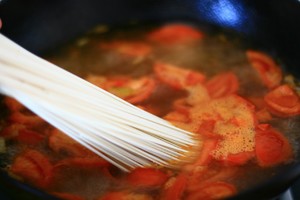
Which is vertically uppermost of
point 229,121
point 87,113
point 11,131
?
point 87,113

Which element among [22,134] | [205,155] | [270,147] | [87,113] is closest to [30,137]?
[22,134]

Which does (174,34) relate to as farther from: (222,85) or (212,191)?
(212,191)

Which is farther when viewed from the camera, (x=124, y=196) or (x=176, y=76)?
(x=176, y=76)

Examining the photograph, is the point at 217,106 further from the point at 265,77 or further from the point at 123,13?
the point at 123,13

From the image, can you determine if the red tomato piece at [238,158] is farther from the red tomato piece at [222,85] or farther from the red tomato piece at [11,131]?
the red tomato piece at [11,131]

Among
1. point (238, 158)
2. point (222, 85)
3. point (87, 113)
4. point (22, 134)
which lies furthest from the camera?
point (222, 85)

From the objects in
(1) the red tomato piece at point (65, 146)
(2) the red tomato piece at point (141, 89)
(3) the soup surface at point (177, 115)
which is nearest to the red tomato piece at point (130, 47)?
(3) the soup surface at point (177, 115)

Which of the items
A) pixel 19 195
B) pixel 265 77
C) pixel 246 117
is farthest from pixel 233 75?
pixel 19 195

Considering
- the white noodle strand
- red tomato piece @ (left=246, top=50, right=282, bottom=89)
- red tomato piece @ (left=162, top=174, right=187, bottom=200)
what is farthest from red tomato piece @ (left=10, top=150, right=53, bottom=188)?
red tomato piece @ (left=246, top=50, right=282, bottom=89)
